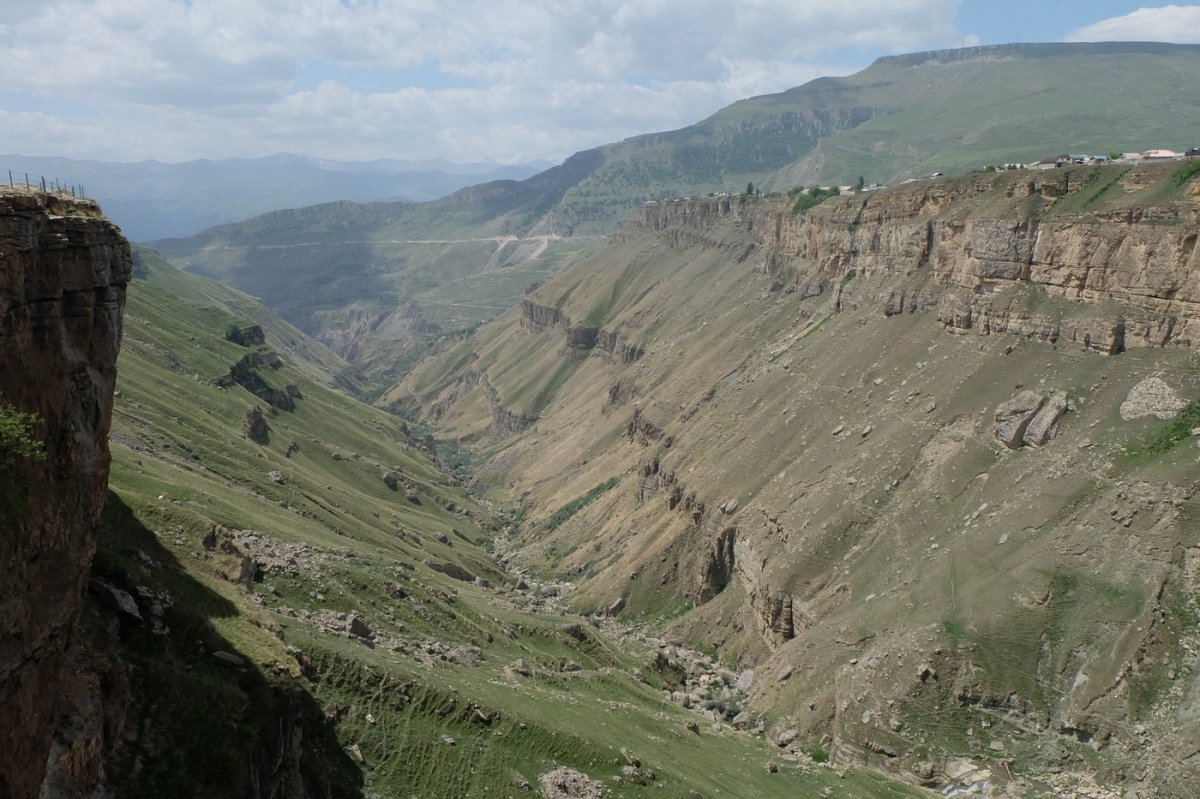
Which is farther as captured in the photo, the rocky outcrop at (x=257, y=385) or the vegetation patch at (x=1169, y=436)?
the rocky outcrop at (x=257, y=385)

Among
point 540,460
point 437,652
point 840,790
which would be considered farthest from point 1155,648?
point 540,460

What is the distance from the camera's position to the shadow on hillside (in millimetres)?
27359

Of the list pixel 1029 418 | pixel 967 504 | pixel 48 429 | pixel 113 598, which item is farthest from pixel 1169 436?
pixel 48 429

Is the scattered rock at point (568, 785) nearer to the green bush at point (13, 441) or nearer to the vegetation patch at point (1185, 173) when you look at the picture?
the green bush at point (13, 441)

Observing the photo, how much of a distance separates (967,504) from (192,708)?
5394 cm

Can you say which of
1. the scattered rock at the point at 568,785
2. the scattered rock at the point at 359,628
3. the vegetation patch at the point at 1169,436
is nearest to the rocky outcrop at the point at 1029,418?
the vegetation patch at the point at 1169,436

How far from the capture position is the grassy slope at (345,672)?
1179 inches

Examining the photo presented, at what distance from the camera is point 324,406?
172125 mm

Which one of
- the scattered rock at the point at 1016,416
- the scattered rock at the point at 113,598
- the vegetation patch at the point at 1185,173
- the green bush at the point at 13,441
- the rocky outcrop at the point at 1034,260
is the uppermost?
the vegetation patch at the point at 1185,173

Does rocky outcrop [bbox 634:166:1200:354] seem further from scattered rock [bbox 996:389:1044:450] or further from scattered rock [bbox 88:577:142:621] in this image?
scattered rock [bbox 88:577:142:621]

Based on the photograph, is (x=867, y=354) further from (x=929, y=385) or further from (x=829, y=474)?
(x=829, y=474)

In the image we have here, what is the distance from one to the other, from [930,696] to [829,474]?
27959mm

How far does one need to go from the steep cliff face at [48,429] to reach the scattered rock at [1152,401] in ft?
203

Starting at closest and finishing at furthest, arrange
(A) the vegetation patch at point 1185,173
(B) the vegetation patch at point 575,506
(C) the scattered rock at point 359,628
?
(C) the scattered rock at point 359,628 < (A) the vegetation patch at point 1185,173 < (B) the vegetation patch at point 575,506
